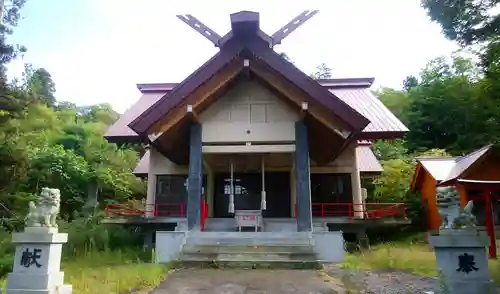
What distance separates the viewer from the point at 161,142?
37.6 feet

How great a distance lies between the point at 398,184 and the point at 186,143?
1169cm

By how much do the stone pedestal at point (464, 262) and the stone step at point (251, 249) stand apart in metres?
4.28

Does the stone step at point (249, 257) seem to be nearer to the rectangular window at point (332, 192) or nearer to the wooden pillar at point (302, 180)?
the wooden pillar at point (302, 180)

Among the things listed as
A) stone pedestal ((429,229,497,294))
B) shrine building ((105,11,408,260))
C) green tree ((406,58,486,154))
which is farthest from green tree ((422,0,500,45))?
green tree ((406,58,486,154))

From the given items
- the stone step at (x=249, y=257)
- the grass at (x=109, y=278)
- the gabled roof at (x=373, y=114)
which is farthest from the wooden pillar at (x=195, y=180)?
the gabled roof at (x=373, y=114)

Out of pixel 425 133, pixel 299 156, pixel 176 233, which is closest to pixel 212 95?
pixel 299 156

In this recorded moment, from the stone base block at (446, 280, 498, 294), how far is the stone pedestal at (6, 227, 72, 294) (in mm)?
5484

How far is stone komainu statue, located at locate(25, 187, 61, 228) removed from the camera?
5.85 m

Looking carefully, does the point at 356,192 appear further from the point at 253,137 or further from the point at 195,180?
the point at 195,180

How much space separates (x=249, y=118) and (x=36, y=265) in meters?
7.43

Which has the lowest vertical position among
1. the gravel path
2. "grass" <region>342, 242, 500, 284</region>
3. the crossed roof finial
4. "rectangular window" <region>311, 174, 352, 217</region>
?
the gravel path

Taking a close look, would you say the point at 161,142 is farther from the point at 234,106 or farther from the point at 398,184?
the point at 398,184

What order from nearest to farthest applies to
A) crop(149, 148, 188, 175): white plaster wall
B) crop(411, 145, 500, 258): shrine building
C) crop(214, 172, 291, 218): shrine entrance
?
crop(411, 145, 500, 258): shrine building → crop(149, 148, 188, 175): white plaster wall → crop(214, 172, 291, 218): shrine entrance

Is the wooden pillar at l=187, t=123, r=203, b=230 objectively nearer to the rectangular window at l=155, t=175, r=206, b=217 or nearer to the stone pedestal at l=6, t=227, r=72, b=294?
A: the rectangular window at l=155, t=175, r=206, b=217
